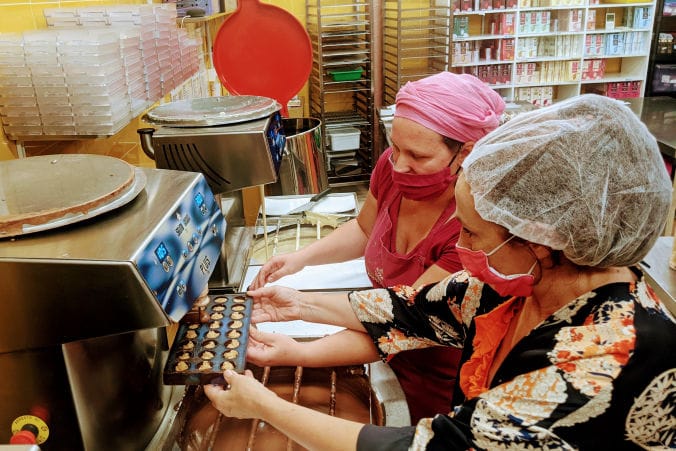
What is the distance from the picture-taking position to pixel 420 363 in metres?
1.48

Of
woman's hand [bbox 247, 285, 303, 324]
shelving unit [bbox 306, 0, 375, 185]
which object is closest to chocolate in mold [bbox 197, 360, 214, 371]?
woman's hand [bbox 247, 285, 303, 324]

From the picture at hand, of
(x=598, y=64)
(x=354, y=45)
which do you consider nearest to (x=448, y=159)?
(x=354, y=45)

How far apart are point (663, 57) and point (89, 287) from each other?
753cm

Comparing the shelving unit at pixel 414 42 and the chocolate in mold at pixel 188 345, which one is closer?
the chocolate in mold at pixel 188 345

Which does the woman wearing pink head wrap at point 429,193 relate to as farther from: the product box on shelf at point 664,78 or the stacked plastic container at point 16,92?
the product box on shelf at point 664,78

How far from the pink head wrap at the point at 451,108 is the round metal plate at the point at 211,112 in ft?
1.56

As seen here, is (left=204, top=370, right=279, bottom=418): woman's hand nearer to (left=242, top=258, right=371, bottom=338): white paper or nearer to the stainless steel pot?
(left=242, top=258, right=371, bottom=338): white paper

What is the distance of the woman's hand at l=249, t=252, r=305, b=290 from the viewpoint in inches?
68.2

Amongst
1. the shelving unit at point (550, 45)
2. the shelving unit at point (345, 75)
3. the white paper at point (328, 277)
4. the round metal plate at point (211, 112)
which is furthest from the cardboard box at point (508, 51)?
the round metal plate at point (211, 112)

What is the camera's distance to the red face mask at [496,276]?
0.94 meters

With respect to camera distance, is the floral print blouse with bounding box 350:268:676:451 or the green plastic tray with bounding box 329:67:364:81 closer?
the floral print blouse with bounding box 350:268:676:451

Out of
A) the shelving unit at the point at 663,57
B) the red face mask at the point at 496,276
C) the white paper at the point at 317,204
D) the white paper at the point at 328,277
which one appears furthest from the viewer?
the shelving unit at the point at 663,57

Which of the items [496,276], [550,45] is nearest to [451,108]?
[496,276]

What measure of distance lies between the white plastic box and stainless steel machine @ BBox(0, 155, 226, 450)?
4350 millimetres
